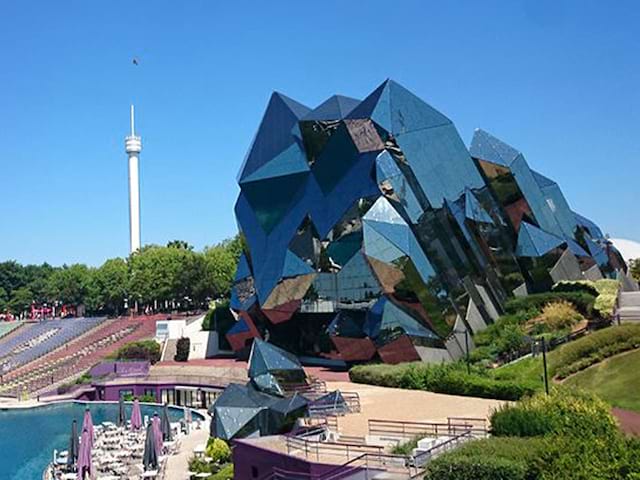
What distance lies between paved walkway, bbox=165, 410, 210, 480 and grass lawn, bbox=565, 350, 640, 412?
14925 millimetres

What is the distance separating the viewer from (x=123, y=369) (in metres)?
49.4

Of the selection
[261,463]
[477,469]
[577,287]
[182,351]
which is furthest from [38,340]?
[477,469]

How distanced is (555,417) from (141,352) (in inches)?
1690

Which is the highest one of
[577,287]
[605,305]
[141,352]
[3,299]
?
[3,299]

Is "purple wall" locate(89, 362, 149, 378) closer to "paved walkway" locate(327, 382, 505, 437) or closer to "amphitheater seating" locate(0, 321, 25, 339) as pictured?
"paved walkway" locate(327, 382, 505, 437)

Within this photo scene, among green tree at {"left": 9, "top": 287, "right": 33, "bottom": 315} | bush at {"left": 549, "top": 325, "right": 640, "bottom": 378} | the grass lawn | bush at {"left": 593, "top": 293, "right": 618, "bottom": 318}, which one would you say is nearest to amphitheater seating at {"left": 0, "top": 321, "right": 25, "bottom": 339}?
green tree at {"left": 9, "top": 287, "right": 33, "bottom": 315}

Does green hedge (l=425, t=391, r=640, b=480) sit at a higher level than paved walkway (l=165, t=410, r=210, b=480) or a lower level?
higher

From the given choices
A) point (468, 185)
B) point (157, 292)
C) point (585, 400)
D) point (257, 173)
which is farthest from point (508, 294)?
point (157, 292)

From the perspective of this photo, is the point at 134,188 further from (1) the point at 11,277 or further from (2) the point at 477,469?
(2) the point at 477,469

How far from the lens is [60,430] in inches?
1476

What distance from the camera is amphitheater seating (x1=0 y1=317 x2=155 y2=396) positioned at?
51.5m

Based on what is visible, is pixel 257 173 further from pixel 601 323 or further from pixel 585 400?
pixel 585 400

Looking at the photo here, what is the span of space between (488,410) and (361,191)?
1833cm

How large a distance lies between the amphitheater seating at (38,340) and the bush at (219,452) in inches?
1580
